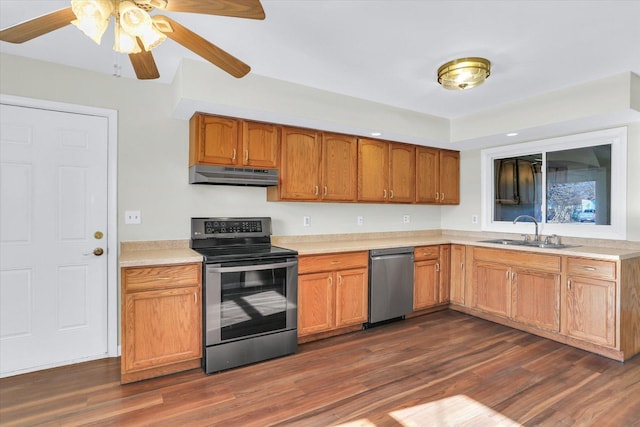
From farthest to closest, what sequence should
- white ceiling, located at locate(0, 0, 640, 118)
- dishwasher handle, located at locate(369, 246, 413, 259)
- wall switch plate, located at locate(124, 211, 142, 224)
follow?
dishwasher handle, located at locate(369, 246, 413, 259)
wall switch plate, located at locate(124, 211, 142, 224)
white ceiling, located at locate(0, 0, 640, 118)

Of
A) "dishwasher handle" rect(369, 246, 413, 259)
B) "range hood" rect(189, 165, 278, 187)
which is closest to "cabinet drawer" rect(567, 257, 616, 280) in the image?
"dishwasher handle" rect(369, 246, 413, 259)

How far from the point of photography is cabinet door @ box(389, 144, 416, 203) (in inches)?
162

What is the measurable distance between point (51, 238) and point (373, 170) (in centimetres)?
309

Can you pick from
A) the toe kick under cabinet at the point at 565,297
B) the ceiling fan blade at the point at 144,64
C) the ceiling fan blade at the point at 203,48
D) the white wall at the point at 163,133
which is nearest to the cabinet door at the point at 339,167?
the white wall at the point at 163,133

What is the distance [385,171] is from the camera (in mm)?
4066

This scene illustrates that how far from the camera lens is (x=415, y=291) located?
3906 millimetres

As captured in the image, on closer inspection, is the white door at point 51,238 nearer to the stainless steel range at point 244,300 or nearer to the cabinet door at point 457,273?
the stainless steel range at point 244,300

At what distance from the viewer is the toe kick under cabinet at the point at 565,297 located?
289 centimetres

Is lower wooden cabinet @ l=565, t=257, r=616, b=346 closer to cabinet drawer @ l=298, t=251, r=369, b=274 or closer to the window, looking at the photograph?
the window

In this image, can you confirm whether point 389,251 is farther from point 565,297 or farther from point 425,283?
point 565,297

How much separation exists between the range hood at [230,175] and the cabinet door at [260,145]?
9cm

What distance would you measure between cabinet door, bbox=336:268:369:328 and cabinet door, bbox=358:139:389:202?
36.0 inches

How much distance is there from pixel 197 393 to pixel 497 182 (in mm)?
4106

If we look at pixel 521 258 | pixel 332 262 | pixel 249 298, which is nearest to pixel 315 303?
pixel 332 262
